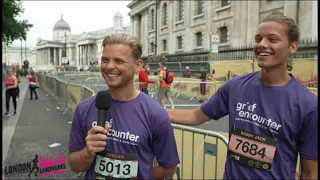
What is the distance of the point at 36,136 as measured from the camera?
8.09m

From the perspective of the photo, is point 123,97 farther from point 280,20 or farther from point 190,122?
point 280,20

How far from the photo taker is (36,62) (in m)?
153

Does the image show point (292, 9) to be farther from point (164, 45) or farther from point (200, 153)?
point (164, 45)

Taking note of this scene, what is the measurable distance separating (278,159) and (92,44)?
361 ft

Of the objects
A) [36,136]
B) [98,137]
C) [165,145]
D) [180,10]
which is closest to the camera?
[98,137]

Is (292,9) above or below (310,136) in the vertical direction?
above

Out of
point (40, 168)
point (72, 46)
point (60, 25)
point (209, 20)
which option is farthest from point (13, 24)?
point (60, 25)

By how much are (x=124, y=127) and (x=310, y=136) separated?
1.14 m

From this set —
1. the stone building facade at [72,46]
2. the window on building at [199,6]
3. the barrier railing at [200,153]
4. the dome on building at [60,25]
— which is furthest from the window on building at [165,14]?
the dome on building at [60,25]

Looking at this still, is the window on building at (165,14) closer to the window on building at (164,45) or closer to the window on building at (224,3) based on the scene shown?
the window on building at (164,45)

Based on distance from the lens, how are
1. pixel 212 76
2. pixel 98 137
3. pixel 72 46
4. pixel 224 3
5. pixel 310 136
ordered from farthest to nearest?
pixel 72 46
pixel 224 3
pixel 212 76
pixel 310 136
pixel 98 137

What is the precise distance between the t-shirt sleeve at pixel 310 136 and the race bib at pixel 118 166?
1.05 m

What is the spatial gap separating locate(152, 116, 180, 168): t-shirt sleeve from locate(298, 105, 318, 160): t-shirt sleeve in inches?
32.3

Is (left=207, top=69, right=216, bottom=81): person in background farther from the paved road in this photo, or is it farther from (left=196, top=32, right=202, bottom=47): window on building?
(left=196, top=32, right=202, bottom=47): window on building
